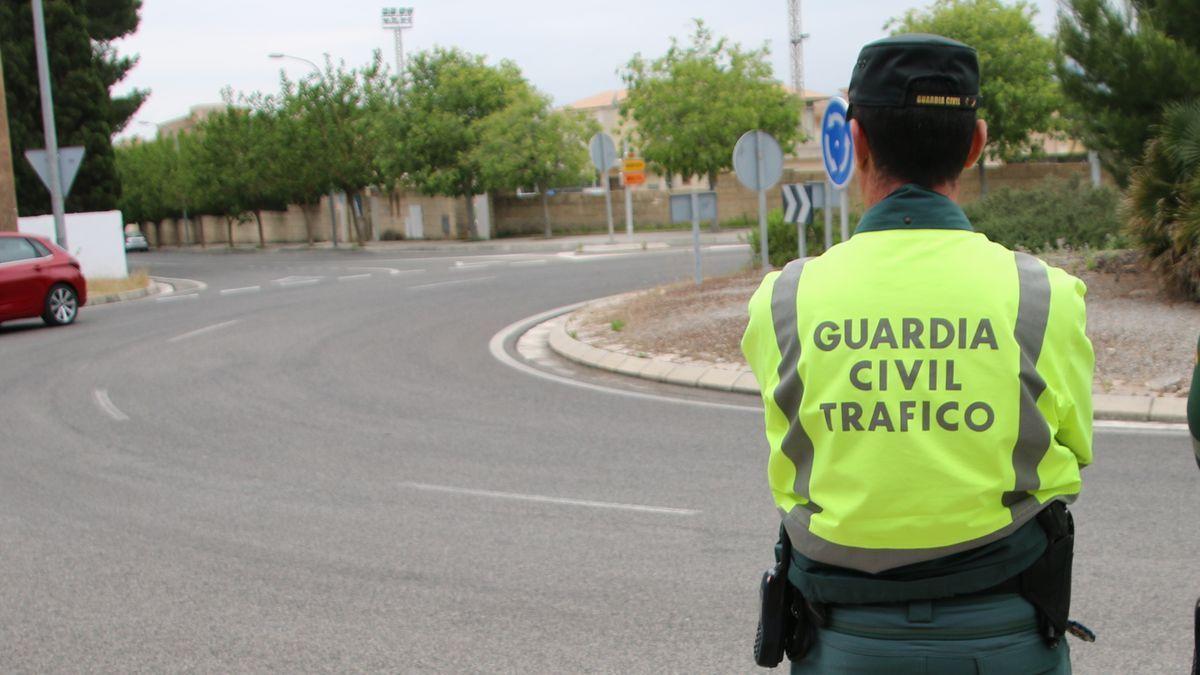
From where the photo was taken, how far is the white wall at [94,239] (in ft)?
104

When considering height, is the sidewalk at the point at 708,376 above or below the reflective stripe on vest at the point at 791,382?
below

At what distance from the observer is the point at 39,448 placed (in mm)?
9891

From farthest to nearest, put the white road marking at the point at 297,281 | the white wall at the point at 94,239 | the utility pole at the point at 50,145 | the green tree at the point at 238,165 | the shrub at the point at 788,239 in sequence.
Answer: the green tree at the point at 238,165 < the white wall at the point at 94,239 < the white road marking at the point at 297,281 < the utility pole at the point at 50,145 < the shrub at the point at 788,239

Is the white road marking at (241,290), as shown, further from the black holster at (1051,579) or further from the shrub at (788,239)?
the black holster at (1051,579)

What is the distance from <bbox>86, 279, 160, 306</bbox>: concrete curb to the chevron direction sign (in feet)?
53.4

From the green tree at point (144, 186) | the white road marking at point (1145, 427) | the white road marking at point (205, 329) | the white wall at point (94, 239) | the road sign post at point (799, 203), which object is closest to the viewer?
the white road marking at point (1145, 427)

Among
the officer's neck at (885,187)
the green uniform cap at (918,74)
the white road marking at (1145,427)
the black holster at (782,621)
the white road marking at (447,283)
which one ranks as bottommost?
the white road marking at (1145,427)

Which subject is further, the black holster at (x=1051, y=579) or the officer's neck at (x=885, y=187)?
the officer's neck at (x=885, y=187)

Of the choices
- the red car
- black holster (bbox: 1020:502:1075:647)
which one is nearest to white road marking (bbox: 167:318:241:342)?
the red car

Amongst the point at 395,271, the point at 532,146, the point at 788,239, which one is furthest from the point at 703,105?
the point at 788,239

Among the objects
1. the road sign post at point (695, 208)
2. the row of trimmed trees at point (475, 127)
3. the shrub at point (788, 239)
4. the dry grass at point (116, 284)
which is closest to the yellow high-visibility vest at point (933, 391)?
the road sign post at point (695, 208)

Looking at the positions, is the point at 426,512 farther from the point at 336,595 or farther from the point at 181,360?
the point at 181,360

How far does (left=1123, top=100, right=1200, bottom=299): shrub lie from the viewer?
12695 mm

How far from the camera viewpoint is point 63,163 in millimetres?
26250
